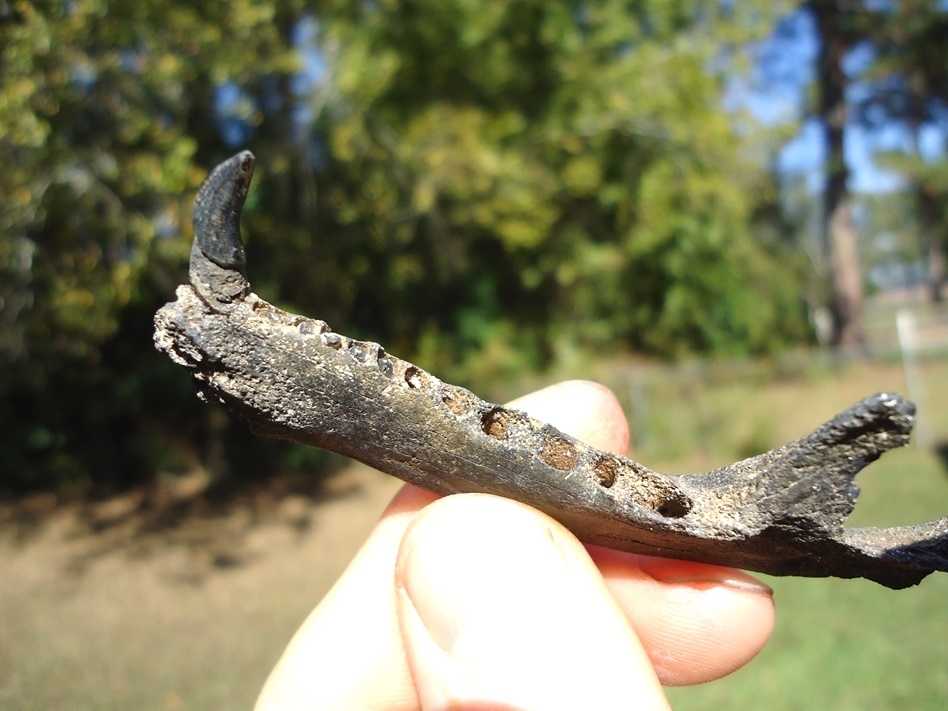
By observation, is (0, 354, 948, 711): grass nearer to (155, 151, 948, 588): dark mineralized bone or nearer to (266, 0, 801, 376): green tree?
(266, 0, 801, 376): green tree

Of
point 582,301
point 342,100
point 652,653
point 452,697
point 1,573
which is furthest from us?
Result: point 582,301

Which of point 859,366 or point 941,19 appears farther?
point 941,19

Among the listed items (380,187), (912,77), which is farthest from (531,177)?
(912,77)

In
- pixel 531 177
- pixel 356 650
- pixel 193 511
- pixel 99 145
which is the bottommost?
pixel 193 511

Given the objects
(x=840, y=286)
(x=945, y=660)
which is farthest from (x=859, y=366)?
(x=945, y=660)

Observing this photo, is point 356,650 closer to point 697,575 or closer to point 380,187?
point 697,575

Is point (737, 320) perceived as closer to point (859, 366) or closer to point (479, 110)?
point (859, 366)

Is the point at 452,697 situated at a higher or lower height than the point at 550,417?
lower
